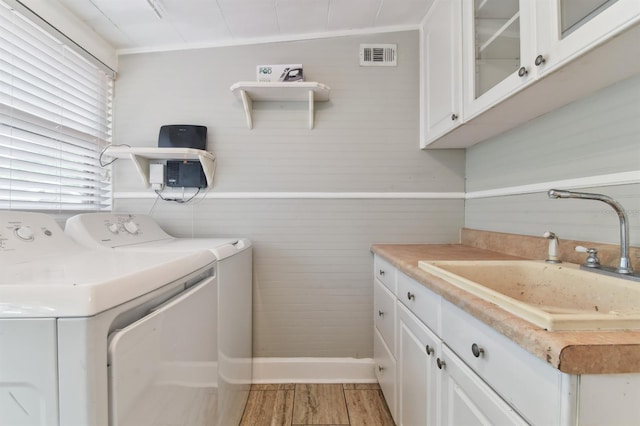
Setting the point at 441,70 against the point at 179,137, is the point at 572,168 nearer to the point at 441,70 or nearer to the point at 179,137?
the point at 441,70

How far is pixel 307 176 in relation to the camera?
2004 mm

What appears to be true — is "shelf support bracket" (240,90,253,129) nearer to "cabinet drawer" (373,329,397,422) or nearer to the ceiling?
the ceiling

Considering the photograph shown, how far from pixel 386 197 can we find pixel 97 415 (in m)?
1.74

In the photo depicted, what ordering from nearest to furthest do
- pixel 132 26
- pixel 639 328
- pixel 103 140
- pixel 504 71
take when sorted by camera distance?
pixel 639 328 → pixel 504 71 → pixel 132 26 → pixel 103 140

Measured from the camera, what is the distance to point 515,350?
0.63m

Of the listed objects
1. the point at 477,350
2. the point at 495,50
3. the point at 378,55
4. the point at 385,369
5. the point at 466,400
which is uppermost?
the point at 378,55

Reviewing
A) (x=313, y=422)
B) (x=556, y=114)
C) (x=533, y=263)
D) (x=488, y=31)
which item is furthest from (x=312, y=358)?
(x=488, y=31)

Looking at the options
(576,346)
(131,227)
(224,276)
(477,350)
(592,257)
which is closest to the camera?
(576,346)

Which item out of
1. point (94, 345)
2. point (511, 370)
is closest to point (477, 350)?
point (511, 370)

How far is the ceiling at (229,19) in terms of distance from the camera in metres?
1.61

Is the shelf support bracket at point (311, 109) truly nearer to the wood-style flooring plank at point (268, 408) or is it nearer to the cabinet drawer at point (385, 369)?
the cabinet drawer at point (385, 369)

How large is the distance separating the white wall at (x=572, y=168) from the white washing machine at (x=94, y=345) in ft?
4.83

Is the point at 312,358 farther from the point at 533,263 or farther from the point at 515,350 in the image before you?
the point at 515,350

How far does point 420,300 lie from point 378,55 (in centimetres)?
160
